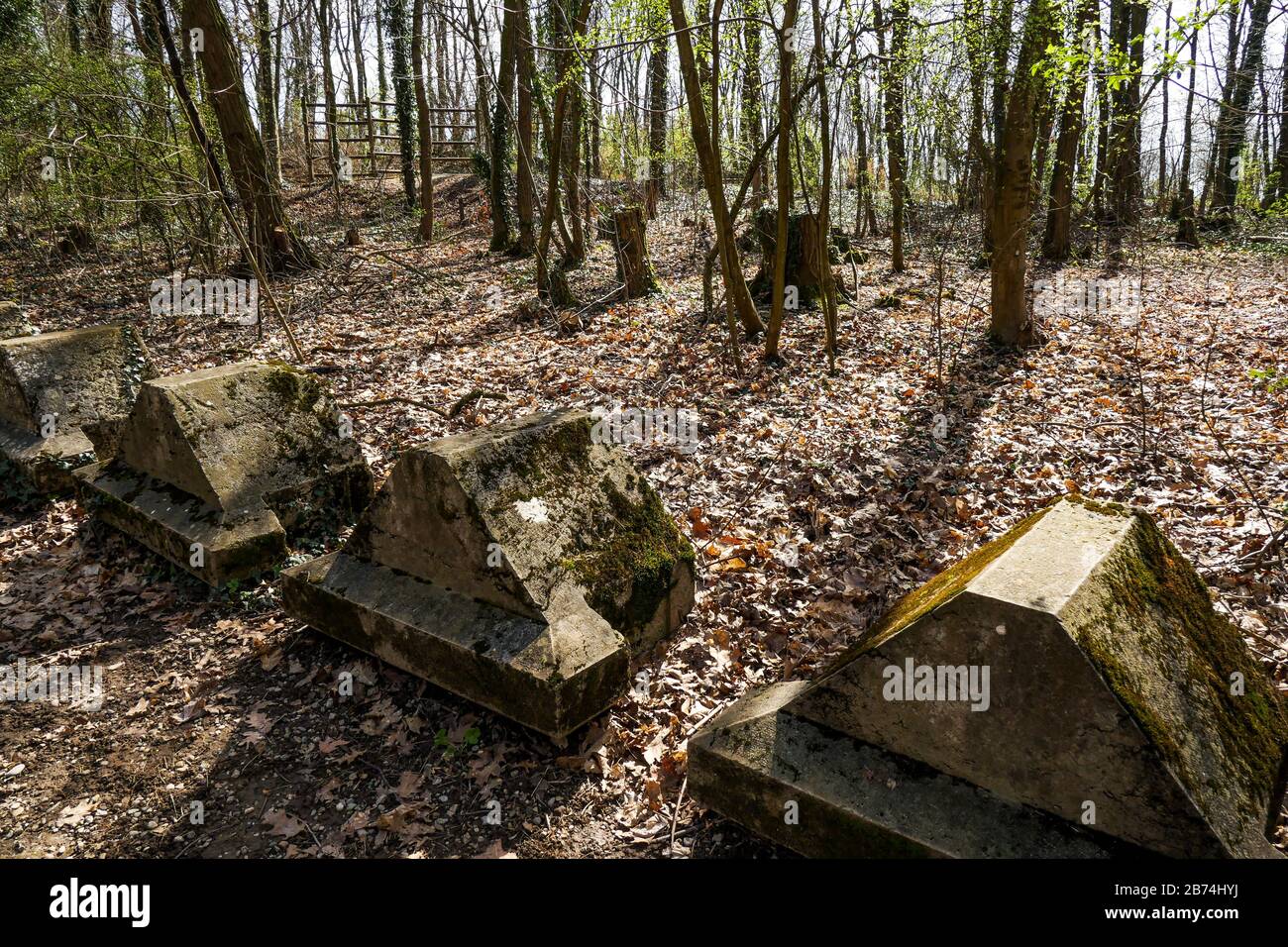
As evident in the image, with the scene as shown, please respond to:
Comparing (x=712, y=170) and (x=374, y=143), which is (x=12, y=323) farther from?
(x=374, y=143)

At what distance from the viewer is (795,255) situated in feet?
38.5

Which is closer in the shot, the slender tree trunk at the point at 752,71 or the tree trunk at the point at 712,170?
the tree trunk at the point at 712,170

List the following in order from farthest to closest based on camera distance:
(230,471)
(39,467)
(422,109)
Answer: (422,109), (39,467), (230,471)

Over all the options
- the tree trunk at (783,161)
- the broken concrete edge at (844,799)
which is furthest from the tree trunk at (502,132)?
the broken concrete edge at (844,799)

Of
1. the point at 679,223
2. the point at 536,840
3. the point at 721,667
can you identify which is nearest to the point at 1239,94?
the point at 679,223

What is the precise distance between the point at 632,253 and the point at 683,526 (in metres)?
7.93

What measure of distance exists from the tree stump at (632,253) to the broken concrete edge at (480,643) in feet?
30.0

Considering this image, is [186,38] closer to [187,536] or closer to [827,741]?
[187,536]

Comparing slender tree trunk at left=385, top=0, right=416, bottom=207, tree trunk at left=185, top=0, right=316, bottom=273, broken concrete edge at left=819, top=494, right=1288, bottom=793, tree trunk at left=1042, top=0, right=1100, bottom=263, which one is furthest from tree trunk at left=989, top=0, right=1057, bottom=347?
slender tree trunk at left=385, top=0, right=416, bottom=207

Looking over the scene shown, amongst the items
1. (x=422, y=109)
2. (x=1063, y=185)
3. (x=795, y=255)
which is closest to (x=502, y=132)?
(x=422, y=109)

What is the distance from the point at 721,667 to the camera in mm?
4344

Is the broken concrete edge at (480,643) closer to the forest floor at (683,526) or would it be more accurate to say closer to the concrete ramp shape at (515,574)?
the concrete ramp shape at (515,574)

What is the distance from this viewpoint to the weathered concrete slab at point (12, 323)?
369 inches

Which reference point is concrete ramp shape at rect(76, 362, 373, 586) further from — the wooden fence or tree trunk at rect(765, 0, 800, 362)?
the wooden fence
